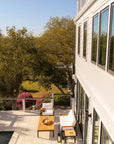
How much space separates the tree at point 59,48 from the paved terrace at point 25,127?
3.40 m

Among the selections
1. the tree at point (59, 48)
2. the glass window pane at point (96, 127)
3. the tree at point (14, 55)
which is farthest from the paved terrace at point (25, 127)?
the tree at point (59, 48)

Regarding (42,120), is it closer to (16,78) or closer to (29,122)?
(29,122)

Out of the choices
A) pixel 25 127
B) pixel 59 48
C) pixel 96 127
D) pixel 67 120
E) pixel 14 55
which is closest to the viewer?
pixel 96 127

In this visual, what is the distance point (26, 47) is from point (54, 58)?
2862 millimetres

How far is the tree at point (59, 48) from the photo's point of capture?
12477 mm

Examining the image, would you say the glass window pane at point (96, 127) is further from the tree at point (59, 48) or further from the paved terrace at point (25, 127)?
the tree at point (59, 48)

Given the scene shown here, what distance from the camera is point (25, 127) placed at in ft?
26.4

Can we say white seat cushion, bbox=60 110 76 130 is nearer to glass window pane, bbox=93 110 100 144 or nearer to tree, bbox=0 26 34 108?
glass window pane, bbox=93 110 100 144

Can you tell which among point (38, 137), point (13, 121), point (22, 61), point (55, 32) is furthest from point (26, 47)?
point (38, 137)

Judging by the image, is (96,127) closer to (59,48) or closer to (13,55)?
(13,55)

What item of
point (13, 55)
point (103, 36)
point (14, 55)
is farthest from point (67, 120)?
point (13, 55)

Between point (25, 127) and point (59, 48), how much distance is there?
24.6 ft

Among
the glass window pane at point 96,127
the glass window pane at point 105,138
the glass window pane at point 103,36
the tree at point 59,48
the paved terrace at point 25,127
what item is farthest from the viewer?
the tree at point 59,48

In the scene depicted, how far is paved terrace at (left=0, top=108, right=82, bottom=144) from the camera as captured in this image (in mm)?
6926
